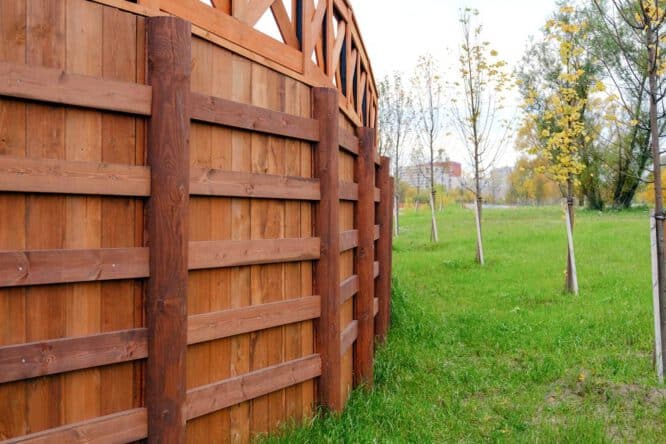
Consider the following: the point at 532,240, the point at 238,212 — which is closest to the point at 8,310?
the point at 238,212

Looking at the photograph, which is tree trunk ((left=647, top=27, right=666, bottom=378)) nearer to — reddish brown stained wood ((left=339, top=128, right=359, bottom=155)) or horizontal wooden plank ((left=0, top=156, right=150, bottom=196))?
reddish brown stained wood ((left=339, top=128, right=359, bottom=155))

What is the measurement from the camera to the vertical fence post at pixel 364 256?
17.6 ft

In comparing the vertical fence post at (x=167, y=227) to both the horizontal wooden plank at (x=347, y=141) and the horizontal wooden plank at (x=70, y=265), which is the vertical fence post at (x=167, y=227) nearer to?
the horizontal wooden plank at (x=70, y=265)

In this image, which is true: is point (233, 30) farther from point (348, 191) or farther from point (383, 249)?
point (383, 249)

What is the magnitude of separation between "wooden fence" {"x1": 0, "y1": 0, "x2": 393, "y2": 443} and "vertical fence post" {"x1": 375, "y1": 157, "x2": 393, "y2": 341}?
10.8ft

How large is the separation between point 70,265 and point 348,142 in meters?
2.79

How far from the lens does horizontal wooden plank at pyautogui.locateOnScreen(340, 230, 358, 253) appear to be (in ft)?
15.3

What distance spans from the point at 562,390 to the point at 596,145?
85.2 ft

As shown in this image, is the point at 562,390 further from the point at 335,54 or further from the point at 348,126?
the point at 335,54

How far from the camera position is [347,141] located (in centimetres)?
482

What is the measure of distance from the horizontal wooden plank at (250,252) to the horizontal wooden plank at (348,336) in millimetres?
927

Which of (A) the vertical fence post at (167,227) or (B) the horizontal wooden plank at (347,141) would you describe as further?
(B) the horizontal wooden plank at (347,141)

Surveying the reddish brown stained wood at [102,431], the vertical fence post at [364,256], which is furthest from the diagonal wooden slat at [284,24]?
the reddish brown stained wood at [102,431]

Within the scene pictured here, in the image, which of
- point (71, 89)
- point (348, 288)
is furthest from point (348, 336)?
point (71, 89)
